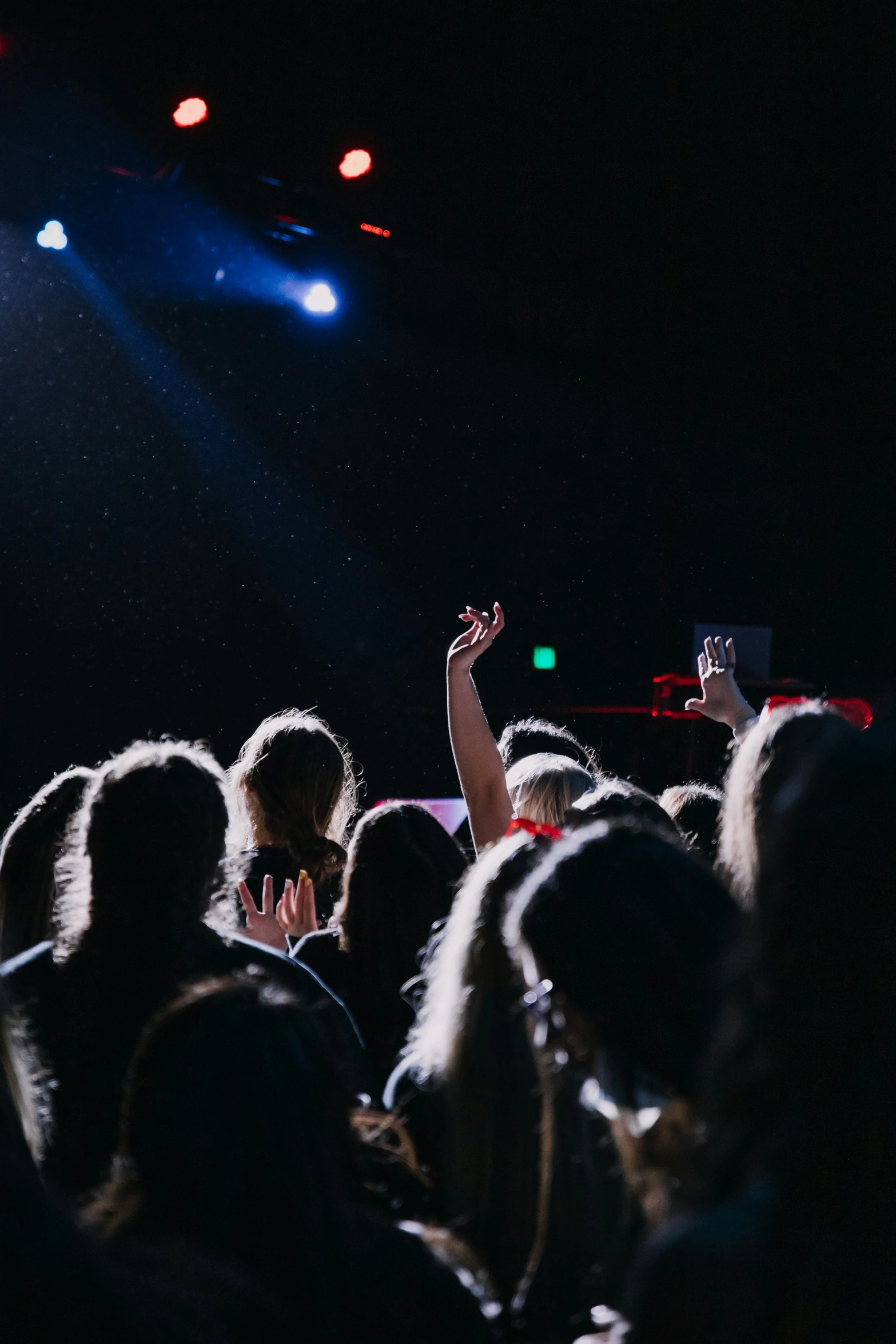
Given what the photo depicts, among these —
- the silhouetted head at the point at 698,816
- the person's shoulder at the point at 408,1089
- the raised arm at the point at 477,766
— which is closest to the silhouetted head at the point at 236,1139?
the person's shoulder at the point at 408,1089

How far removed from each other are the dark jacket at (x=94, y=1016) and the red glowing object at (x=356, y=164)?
13.0 feet

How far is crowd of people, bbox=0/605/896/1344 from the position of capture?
621 millimetres

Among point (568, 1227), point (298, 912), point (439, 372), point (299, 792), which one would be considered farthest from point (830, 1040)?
point (439, 372)

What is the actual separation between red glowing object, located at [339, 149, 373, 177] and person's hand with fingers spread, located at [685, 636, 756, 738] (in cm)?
291

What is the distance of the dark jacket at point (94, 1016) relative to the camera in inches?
51.8

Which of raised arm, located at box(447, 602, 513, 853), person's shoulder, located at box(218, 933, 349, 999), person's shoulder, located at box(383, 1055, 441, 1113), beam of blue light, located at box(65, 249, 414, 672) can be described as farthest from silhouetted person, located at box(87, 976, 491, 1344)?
beam of blue light, located at box(65, 249, 414, 672)

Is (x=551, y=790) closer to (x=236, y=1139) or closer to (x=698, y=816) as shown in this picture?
(x=698, y=816)

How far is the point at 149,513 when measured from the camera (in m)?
5.94

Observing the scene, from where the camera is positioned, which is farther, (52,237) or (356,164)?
(52,237)

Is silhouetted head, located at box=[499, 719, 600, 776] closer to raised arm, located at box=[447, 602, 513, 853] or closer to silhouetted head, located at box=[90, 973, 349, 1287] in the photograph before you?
raised arm, located at box=[447, 602, 513, 853]

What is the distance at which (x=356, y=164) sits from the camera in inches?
178

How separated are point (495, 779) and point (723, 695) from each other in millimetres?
715

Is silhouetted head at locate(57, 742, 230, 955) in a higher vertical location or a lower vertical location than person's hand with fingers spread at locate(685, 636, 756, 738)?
lower

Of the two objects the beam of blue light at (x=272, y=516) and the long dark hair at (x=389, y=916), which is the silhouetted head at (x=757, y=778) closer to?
the long dark hair at (x=389, y=916)
